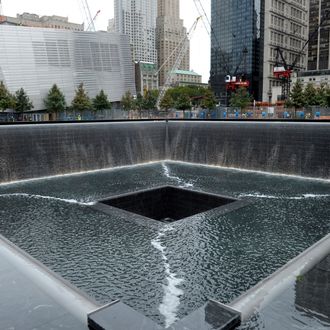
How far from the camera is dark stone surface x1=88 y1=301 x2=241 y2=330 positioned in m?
4.30

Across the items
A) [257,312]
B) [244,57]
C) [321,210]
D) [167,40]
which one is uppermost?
[167,40]

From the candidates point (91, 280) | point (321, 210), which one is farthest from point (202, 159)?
point (91, 280)

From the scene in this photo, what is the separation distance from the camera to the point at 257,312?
4.78m

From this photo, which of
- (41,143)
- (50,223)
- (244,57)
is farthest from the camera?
(244,57)

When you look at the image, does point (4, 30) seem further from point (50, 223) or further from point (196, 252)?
point (196, 252)

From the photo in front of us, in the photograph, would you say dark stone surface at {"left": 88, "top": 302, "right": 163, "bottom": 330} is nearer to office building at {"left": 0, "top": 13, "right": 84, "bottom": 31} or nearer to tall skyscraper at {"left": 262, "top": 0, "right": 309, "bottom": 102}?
tall skyscraper at {"left": 262, "top": 0, "right": 309, "bottom": 102}

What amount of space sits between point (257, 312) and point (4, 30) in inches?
2277

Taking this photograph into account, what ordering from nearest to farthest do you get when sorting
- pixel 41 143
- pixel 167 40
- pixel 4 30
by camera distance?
1. pixel 41 143
2. pixel 4 30
3. pixel 167 40

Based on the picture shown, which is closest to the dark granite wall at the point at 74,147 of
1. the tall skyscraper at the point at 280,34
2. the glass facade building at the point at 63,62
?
the glass facade building at the point at 63,62

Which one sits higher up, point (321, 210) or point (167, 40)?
point (167, 40)

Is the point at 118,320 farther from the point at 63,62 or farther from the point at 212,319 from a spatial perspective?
the point at 63,62

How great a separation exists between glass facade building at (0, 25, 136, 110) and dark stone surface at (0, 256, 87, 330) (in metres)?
53.4

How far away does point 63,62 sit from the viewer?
61062 mm

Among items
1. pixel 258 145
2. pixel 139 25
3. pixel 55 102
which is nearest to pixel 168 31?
pixel 139 25
